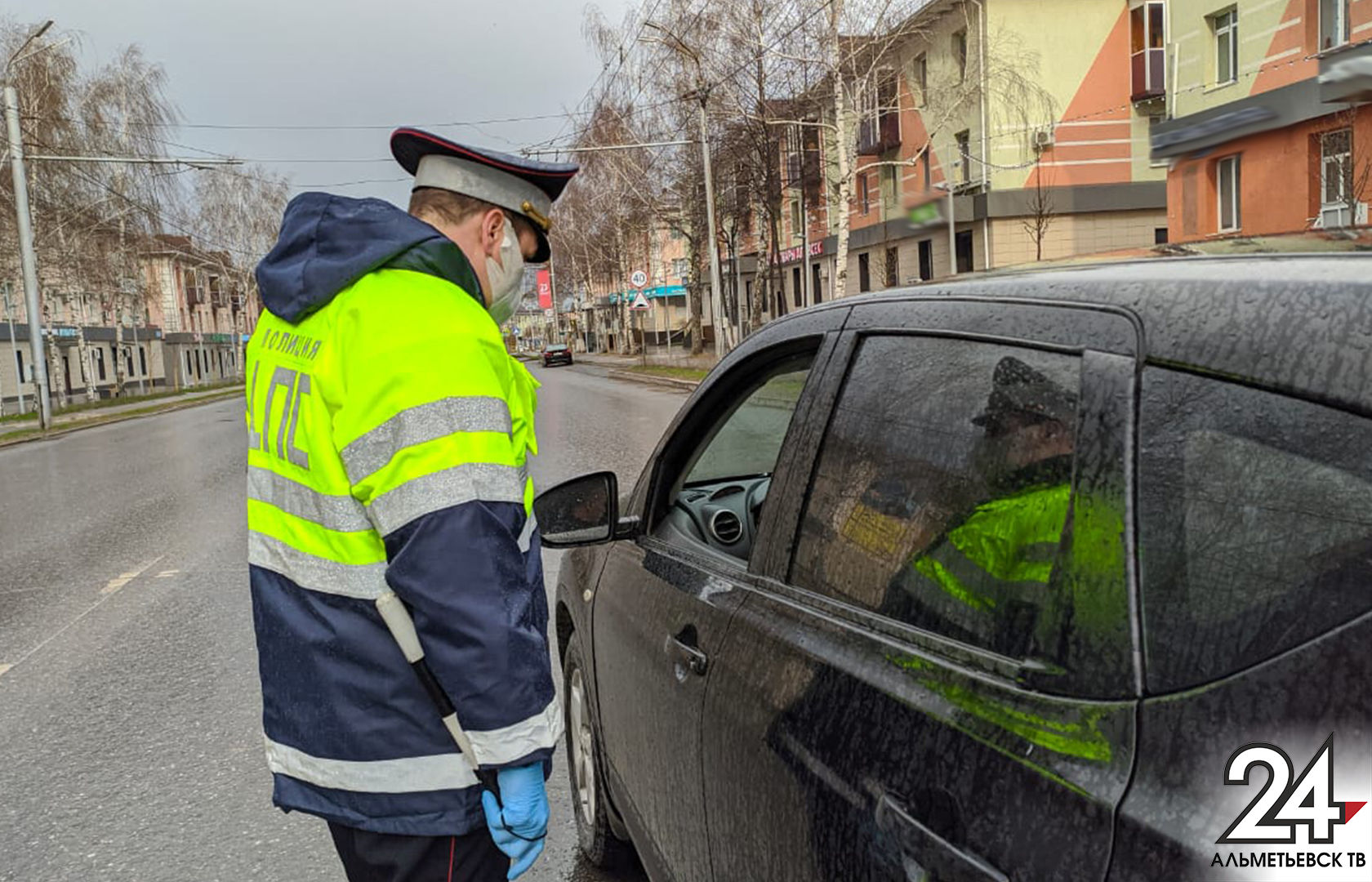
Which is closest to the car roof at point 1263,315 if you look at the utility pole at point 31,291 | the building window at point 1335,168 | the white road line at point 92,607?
the white road line at point 92,607

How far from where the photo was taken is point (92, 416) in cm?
3116

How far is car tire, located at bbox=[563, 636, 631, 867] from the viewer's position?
301 cm

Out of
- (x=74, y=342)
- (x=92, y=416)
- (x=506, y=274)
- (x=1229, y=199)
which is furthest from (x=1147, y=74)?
(x=74, y=342)

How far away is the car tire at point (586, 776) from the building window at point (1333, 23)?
19102 millimetres

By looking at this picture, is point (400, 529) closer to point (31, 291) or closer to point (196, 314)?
point (31, 291)

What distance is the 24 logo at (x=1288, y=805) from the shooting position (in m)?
0.91

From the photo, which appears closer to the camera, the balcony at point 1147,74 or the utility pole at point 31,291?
the utility pole at point 31,291

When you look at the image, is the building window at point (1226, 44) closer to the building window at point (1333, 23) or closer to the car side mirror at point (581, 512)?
the building window at point (1333, 23)

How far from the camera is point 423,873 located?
1.86m

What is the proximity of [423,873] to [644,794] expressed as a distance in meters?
0.68

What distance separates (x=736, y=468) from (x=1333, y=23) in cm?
1983

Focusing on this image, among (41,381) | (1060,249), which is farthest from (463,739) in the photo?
(1060,249)

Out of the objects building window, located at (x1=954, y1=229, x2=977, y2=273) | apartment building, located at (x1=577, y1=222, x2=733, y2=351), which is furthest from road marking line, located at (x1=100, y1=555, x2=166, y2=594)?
apartment building, located at (x1=577, y1=222, x2=733, y2=351)

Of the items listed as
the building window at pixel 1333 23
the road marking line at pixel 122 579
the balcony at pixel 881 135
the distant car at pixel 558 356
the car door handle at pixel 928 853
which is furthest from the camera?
the distant car at pixel 558 356
